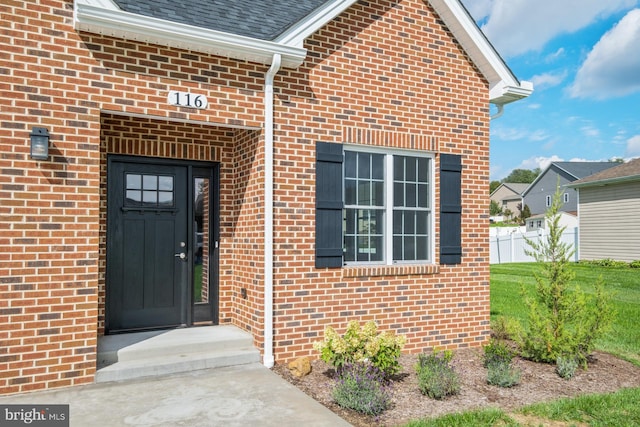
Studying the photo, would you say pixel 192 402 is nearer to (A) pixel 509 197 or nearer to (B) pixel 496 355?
(B) pixel 496 355

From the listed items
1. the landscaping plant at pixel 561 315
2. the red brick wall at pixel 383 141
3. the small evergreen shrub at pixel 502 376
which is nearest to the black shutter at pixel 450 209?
the red brick wall at pixel 383 141

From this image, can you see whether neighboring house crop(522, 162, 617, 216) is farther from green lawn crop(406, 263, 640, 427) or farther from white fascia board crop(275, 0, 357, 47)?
Answer: white fascia board crop(275, 0, 357, 47)

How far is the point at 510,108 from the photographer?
8.08 m

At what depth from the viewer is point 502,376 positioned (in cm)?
547

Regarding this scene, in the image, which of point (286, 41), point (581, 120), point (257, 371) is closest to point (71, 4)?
point (286, 41)

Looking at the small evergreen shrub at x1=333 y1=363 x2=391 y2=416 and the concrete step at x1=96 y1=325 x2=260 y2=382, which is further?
the concrete step at x1=96 y1=325 x2=260 y2=382

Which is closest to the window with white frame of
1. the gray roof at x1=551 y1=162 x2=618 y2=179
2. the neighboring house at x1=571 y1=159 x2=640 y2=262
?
the neighboring house at x1=571 y1=159 x2=640 y2=262

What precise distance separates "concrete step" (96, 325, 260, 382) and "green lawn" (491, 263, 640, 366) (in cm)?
383

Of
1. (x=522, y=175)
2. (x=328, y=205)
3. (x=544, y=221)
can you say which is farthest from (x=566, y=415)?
(x=522, y=175)

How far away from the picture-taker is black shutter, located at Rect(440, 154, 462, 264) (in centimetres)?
722

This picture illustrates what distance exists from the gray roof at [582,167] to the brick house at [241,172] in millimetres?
39230

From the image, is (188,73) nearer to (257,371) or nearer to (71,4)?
(71,4)

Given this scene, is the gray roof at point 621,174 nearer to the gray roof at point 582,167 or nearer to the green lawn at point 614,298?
the green lawn at point 614,298

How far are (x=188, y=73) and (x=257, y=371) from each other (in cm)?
353
